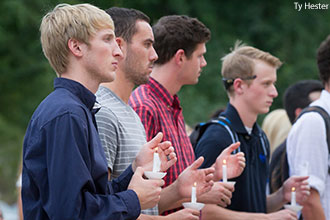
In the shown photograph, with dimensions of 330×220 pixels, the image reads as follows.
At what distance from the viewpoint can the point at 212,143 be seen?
4.40 meters

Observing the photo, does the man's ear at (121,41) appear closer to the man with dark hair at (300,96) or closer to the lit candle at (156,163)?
the lit candle at (156,163)

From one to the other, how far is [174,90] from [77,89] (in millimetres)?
1632

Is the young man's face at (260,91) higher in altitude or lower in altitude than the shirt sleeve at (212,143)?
higher

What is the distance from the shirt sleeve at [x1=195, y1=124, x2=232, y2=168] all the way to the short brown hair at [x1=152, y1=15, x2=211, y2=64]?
0.61 meters

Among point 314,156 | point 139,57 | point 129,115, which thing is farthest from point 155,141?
point 314,156

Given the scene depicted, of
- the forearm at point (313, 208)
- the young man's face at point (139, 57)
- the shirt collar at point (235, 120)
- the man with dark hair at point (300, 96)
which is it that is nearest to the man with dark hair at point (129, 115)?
the young man's face at point (139, 57)

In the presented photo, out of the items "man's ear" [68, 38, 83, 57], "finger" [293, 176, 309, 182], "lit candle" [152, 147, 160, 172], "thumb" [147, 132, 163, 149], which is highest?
"man's ear" [68, 38, 83, 57]

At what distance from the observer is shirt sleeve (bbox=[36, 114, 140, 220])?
7.68 feet

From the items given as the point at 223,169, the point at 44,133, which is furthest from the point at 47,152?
the point at 223,169

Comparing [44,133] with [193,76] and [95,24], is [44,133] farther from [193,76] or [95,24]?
[193,76]

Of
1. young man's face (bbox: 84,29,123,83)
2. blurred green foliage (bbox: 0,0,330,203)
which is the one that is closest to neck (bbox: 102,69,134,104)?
young man's face (bbox: 84,29,123,83)

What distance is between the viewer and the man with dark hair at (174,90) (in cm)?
379

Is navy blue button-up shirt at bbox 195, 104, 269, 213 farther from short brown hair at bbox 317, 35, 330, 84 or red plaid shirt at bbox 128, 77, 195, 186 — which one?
short brown hair at bbox 317, 35, 330, 84

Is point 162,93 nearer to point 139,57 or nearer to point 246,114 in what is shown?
point 139,57
